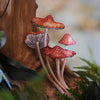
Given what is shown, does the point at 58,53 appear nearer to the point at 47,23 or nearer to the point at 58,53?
the point at 58,53

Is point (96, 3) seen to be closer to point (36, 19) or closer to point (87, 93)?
point (36, 19)

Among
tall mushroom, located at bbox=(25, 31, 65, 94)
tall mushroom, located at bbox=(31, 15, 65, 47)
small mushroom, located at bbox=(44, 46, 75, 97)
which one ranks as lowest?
small mushroom, located at bbox=(44, 46, 75, 97)

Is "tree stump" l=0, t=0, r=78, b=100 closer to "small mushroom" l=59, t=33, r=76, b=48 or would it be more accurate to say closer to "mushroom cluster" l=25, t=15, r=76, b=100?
"mushroom cluster" l=25, t=15, r=76, b=100

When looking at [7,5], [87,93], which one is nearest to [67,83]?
[87,93]

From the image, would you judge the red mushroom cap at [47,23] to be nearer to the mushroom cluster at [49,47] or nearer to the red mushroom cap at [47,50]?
the mushroom cluster at [49,47]

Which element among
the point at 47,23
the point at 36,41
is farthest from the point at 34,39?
the point at 47,23

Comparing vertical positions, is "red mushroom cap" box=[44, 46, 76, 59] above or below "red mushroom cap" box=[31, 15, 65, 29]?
below

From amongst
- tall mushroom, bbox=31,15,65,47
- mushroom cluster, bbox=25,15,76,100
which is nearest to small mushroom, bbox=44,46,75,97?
mushroom cluster, bbox=25,15,76,100
